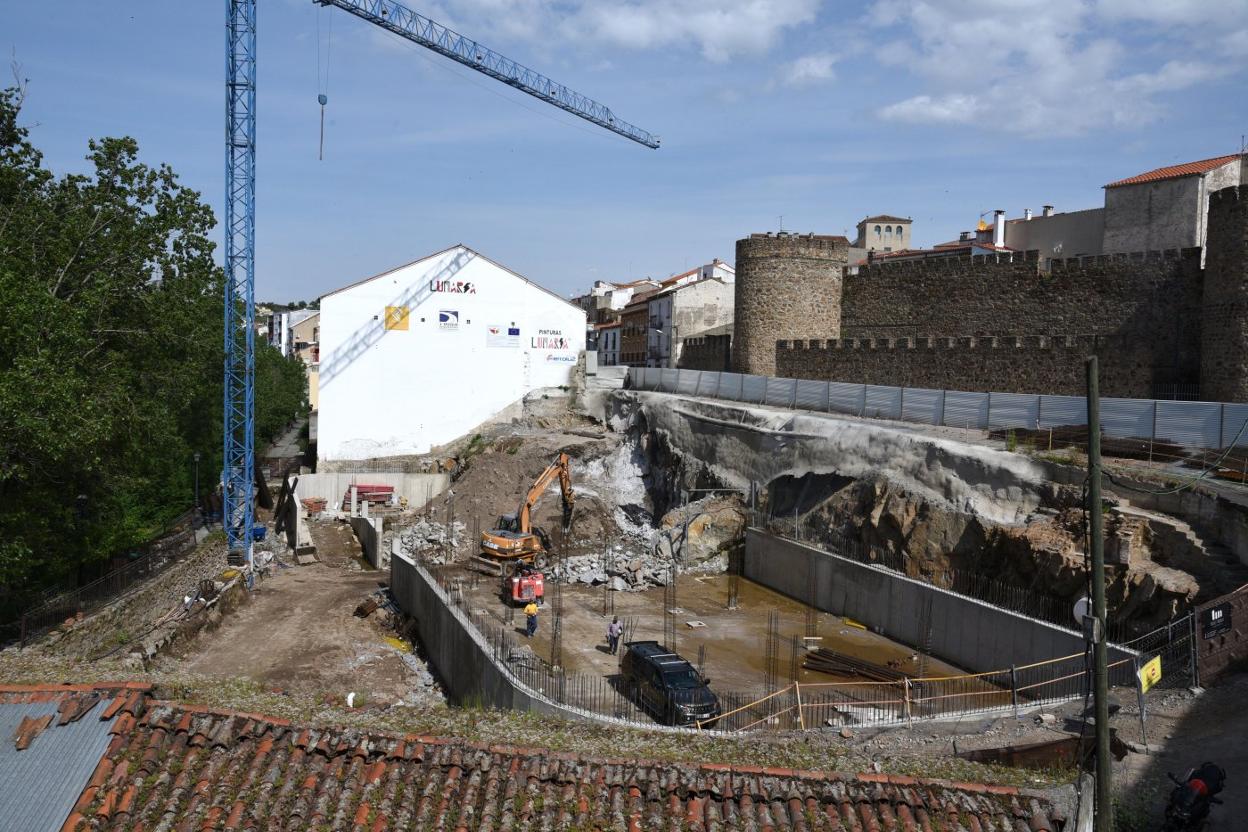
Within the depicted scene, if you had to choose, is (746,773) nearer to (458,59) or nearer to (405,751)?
(405,751)

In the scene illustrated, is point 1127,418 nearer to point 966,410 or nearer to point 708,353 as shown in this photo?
point 966,410

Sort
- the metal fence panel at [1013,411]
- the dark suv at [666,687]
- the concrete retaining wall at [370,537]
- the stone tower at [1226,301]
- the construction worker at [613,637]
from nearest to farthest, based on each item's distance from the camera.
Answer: the dark suv at [666,687] → the construction worker at [613,637] → the stone tower at [1226,301] → the metal fence panel at [1013,411] → the concrete retaining wall at [370,537]

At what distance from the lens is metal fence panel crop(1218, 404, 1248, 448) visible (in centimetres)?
1761

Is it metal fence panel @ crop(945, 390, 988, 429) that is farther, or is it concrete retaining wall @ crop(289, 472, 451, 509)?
concrete retaining wall @ crop(289, 472, 451, 509)

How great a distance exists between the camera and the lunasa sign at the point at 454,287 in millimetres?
41719


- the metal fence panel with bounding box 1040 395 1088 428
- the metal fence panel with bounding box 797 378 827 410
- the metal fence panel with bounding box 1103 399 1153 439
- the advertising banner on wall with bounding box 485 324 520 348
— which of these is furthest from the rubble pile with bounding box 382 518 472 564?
the metal fence panel with bounding box 1103 399 1153 439

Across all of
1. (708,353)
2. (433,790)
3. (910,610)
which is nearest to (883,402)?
(910,610)

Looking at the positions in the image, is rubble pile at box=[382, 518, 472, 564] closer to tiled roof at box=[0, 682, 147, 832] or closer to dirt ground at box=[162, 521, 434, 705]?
dirt ground at box=[162, 521, 434, 705]

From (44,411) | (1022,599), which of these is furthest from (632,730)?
(44,411)

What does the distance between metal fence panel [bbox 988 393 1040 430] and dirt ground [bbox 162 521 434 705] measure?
16.8 metres

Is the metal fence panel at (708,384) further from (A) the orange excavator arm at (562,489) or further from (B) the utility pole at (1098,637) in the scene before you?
(B) the utility pole at (1098,637)

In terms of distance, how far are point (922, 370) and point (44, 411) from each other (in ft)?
84.7

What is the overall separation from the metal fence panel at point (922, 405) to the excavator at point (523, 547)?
38.9ft

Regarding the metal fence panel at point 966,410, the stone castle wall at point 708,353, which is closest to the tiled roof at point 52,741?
the metal fence panel at point 966,410
